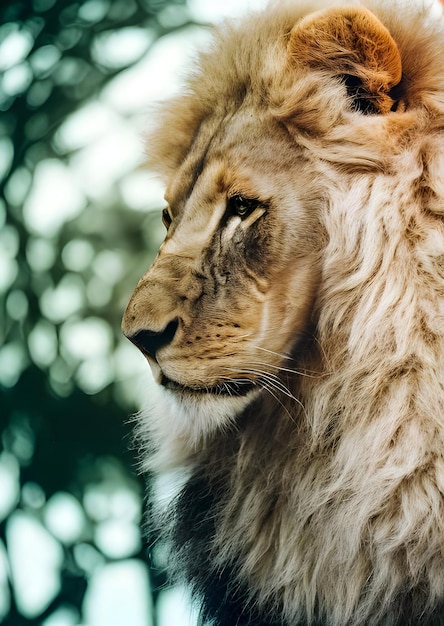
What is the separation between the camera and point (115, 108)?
2.08 metres

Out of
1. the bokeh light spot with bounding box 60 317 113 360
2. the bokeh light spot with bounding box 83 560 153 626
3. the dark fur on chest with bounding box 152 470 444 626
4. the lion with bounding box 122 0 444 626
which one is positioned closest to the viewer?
the lion with bounding box 122 0 444 626

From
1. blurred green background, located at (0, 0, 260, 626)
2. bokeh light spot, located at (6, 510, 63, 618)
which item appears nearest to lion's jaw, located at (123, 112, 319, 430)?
blurred green background, located at (0, 0, 260, 626)

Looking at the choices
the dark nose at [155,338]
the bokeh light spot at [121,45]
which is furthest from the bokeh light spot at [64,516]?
the bokeh light spot at [121,45]

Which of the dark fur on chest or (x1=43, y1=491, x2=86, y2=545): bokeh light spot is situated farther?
(x1=43, y1=491, x2=86, y2=545): bokeh light spot

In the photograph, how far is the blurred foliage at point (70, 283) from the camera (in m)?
1.92

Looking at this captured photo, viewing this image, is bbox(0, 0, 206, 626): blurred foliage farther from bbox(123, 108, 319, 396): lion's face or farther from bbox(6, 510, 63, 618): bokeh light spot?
bbox(123, 108, 319, 396): lion's face

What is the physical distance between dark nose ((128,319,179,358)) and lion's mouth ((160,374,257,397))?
0.17 feet

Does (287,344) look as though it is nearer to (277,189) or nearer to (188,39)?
(277,189)

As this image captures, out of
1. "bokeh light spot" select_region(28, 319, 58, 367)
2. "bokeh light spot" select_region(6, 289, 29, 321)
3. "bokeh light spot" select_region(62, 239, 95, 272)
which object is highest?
"bokeh light spot" select_region(62, 239, 95, 272)

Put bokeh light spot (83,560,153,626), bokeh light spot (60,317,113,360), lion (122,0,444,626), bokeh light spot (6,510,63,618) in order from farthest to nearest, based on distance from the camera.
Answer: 1. bokeh light spot (60,317,113,360)
2. bokeh light spot (6,510,63,618)
3. bokeh light spot (83,560,153,626)
4. lion (122,0,444,626)

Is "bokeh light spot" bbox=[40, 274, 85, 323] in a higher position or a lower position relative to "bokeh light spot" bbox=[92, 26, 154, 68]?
lower

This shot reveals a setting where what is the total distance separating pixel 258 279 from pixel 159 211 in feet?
2.57

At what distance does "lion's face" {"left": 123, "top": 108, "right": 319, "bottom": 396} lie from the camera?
125 cm

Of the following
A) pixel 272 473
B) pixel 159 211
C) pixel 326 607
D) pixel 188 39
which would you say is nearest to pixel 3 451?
pixel 159 211
